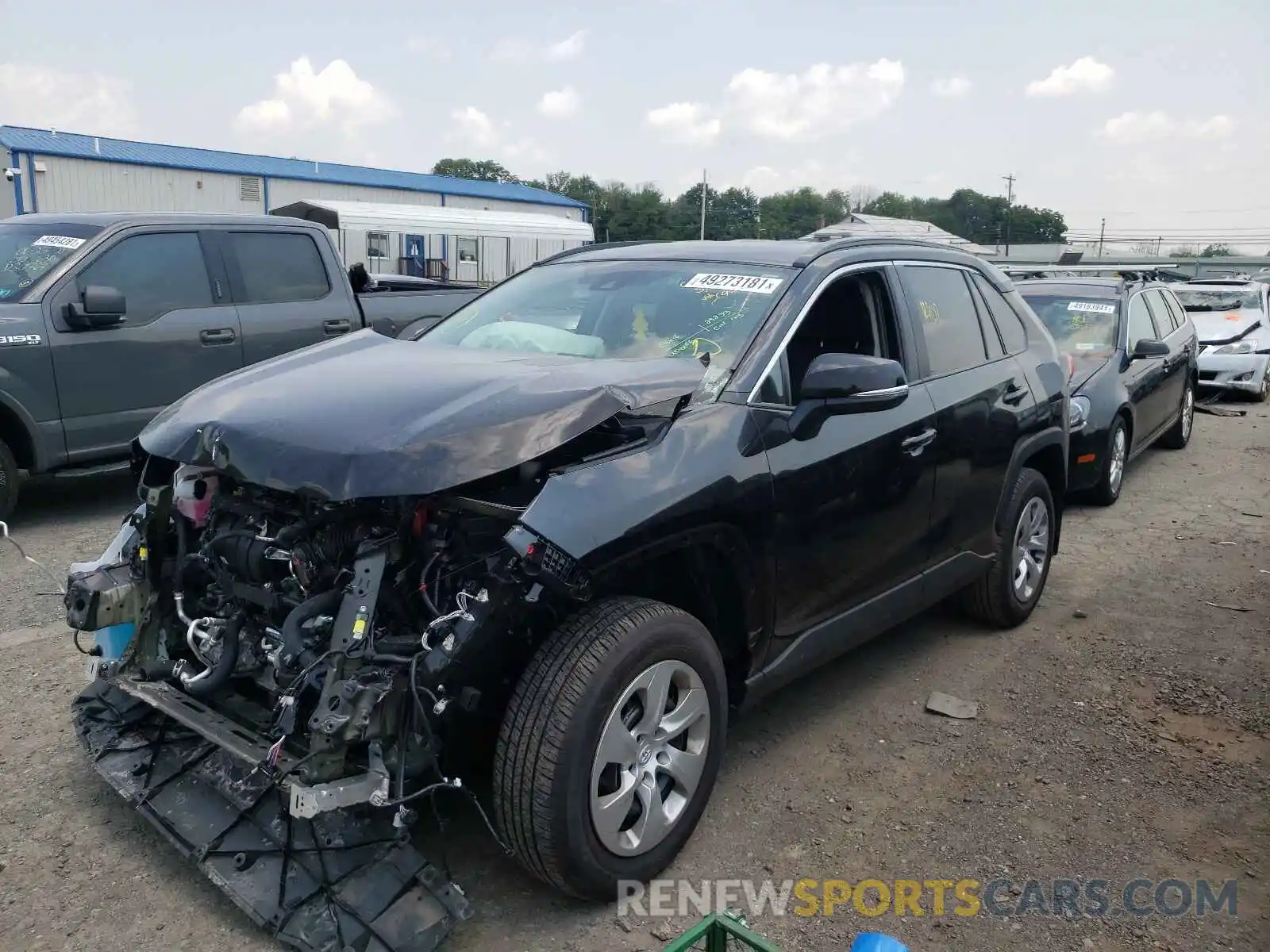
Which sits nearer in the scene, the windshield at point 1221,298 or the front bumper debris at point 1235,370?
the front bumper debris at point 1235,370

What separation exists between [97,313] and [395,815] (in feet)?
16.1

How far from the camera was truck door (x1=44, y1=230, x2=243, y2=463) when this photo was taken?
6301 millimetres

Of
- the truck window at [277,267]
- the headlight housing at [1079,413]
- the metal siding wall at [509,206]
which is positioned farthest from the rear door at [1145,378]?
the metal siding wall at [509,206]

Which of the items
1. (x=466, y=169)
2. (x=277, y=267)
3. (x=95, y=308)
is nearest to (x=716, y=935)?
(x=95, y=308)

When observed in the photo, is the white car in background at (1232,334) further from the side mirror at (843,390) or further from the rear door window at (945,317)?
the side mirror at (843,390)

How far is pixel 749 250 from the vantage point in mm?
3936

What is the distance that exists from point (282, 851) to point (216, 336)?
5.07 m

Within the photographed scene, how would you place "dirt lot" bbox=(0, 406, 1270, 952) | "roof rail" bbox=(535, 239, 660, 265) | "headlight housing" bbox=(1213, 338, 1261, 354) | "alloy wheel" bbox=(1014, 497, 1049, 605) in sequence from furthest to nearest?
"headlight housing" bbox=(1213, 338, 1261, 354) < "alloy wheel" bbox=(1014, 497, 1049, 605) < "roof rail" bbox=(535, 239, 660, 265) < "dirt lot" bbox=(0, 406, 1270, 952)

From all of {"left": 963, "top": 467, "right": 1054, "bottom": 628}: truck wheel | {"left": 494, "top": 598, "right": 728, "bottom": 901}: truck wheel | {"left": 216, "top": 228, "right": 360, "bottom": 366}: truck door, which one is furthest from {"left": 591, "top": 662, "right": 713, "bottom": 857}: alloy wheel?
{"left": 216, "top": 228, "right": 360, "bottom": 366}: truck door

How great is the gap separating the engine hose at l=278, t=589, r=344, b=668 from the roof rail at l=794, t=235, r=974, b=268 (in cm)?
207

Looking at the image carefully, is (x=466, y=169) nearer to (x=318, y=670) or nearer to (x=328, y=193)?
(x=328, y=193)

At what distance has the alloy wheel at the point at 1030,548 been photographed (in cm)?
486

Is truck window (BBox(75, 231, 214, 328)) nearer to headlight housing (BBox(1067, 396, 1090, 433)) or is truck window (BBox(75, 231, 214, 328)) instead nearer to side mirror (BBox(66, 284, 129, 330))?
side mirror (BBox(66, 284, 129, 330))

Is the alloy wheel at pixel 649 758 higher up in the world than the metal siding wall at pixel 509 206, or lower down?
lower down
